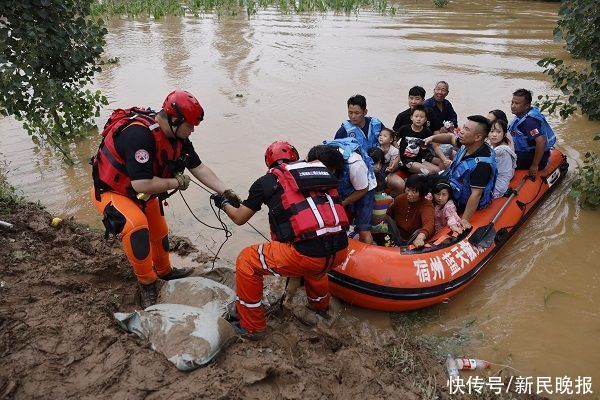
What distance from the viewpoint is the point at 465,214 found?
4.19 m

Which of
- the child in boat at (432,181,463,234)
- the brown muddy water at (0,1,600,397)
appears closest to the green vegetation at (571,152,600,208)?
the brown muddy water at (0,1,600,397)

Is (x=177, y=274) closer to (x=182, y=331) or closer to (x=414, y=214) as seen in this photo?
(x=182, y=331)

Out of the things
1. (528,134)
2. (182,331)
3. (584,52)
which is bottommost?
(182,331)

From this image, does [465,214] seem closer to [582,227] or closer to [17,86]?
[582,227]

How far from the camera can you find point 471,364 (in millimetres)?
3244

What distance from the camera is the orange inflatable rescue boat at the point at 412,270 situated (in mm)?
3568

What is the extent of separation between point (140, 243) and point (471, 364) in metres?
2.41

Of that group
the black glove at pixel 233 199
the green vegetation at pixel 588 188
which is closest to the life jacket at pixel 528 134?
the green vegetation at pixel 588 188

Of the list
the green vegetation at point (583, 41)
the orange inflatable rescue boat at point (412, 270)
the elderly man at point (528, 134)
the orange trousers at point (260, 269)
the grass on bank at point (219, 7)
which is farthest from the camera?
the grass on bank at point (219, 7)

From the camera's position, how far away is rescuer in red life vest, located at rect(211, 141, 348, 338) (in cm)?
288

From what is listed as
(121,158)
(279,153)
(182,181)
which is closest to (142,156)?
(121,158)

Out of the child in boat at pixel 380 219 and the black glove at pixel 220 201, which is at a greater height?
the black glove at pixel 220 201

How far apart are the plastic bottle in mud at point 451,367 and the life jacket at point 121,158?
2.34 meters

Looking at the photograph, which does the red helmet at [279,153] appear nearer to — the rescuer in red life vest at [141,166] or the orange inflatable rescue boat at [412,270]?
the rescuer in red life vest at [141,166]
